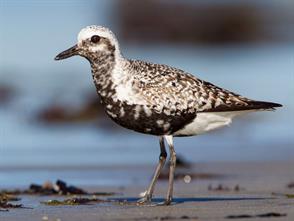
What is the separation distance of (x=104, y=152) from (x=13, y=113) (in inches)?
187

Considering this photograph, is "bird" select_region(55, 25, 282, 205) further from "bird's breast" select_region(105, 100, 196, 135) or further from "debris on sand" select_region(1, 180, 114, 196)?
"debris on sand" select_region(1, 180, 114, 196)

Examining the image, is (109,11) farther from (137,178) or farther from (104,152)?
(137,178)

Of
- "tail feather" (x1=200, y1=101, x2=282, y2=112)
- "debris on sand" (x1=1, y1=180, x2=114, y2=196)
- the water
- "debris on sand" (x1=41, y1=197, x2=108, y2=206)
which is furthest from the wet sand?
the water

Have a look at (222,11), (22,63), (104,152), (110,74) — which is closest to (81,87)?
(22,63)

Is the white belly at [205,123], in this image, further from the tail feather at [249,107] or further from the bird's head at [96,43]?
the bird's head at [96,43]

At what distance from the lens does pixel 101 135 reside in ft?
51.4

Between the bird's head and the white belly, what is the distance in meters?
0.94

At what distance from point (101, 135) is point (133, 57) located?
33.2 feet

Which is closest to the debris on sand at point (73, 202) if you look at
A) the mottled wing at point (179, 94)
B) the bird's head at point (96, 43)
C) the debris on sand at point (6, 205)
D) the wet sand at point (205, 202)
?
the wet sand at point (205, 202)

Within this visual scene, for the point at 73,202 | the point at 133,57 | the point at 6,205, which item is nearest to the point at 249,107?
the point at 73,202

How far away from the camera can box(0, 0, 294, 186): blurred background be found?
1330 centimetres

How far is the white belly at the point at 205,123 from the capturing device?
30.0 feet

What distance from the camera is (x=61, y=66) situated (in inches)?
880

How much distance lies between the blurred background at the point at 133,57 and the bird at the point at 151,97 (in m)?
2.25
